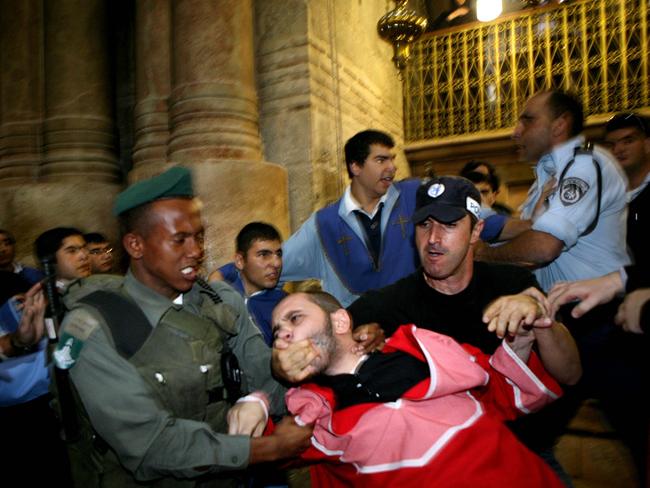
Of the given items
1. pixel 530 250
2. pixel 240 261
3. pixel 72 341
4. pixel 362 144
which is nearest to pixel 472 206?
pixel 530 250

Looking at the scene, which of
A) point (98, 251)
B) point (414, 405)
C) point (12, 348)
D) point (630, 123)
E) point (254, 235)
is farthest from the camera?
point (98, 251)

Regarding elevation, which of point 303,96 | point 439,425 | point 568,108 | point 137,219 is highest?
point 303,96

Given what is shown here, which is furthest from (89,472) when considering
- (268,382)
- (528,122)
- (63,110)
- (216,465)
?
(63,110)

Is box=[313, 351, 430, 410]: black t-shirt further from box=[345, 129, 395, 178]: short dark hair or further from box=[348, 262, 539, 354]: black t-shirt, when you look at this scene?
box=[345, 129, 395, 178]: short dark hair

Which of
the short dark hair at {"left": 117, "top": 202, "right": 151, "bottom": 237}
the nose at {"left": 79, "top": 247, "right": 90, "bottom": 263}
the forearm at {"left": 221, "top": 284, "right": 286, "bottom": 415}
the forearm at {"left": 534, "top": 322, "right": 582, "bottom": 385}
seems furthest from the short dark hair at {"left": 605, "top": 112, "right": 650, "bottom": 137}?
the nose at {"left": 79, "top": 247, "right": 90, "bottom": 263}

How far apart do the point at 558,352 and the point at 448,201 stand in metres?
0.81

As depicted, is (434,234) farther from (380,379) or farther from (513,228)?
(513,228)

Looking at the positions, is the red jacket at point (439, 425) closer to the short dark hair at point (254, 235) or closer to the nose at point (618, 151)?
the short dark hair at point (254, 235)

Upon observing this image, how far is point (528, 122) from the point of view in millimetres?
3076

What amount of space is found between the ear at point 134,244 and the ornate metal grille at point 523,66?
6.76 meters

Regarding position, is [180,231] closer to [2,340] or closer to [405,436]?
[405,436]

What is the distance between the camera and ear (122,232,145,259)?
1.95 m

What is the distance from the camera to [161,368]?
175cm

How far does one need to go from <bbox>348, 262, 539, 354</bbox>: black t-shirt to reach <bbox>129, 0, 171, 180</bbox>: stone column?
3.79 metres
